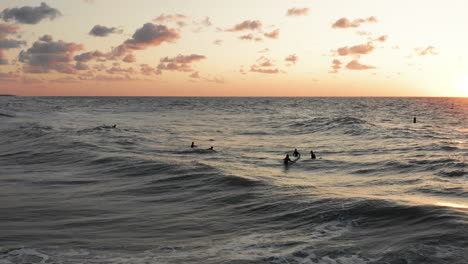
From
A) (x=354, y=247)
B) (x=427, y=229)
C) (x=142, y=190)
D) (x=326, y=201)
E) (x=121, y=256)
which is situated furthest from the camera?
(x=142, y=190)

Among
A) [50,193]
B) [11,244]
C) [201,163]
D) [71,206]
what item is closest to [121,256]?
[11,244]

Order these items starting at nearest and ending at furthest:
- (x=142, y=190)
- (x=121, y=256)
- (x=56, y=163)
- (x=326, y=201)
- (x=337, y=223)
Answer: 1. (x=121, y=256)
2. (x=337, y=223)
3. (x=326, y=201)
4. (x=142, y=190)
5. (x=56, y=163)

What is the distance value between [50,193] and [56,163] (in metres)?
7.53

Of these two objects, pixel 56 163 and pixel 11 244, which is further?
pixel 56 163

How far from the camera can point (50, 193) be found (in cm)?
1451

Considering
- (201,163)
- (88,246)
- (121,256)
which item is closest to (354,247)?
(121,256)

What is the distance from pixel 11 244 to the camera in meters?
9.41

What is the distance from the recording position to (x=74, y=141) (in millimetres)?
30391

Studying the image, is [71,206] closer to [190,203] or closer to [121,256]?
[190,203]

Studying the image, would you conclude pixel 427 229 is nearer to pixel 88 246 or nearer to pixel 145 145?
pixel 88 246

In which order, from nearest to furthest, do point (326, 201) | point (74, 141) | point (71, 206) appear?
point (71, 206), point (326, 201), point (74, 141)

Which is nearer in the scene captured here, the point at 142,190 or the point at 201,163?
the point at 142,190

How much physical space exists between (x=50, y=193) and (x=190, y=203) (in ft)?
17.0

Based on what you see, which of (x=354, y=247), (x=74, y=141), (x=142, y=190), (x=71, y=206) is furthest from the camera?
(x=74, y=141)
